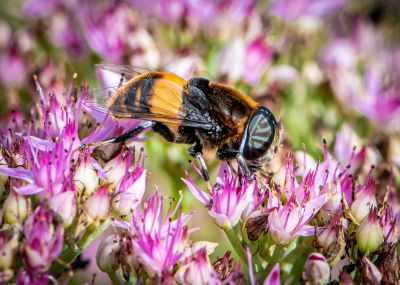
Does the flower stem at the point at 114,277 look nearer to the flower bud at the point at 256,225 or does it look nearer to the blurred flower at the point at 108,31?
the flower bud at the point at 256,225

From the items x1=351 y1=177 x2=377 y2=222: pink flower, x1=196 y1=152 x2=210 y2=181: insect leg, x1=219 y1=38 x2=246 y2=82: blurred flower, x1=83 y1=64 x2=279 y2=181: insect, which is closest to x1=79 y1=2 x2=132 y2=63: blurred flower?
x1=219 y1=38 x2=246 y2=82: blurred flower

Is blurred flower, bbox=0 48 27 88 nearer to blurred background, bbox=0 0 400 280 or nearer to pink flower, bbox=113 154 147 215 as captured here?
blurred background, bbox=0 0 400 280

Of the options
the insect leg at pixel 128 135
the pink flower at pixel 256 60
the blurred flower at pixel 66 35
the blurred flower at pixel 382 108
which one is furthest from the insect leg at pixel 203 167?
the blurred flower at pixel 66 35

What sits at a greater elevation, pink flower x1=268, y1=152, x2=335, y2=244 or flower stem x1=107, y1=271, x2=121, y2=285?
pink flower x1=268, y1=152, x2=335, y2=244

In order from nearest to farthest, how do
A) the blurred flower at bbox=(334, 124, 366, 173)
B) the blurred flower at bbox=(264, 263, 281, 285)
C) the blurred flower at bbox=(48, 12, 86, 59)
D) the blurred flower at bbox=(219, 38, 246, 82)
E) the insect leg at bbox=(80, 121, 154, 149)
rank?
the blurred flower at bbox=(264, 263, 281, 285)
the insect leg at bbox=(80, 121, 154, 149)
the blurred flower at bbox=(334, 124, 366, 173)
the blurred flower at bbox=(219, 38, 246, 82)
the blurred flower at bbox=(48, 12, 86, 59)

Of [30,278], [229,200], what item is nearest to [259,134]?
[229,200]

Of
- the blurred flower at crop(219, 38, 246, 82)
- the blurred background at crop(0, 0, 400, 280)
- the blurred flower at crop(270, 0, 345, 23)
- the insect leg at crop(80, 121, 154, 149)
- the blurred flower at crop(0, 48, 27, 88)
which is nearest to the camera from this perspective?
the insect leg at crop(80, 121, 154, 149)

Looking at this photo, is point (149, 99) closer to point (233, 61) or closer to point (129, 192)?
point (129, 192)
